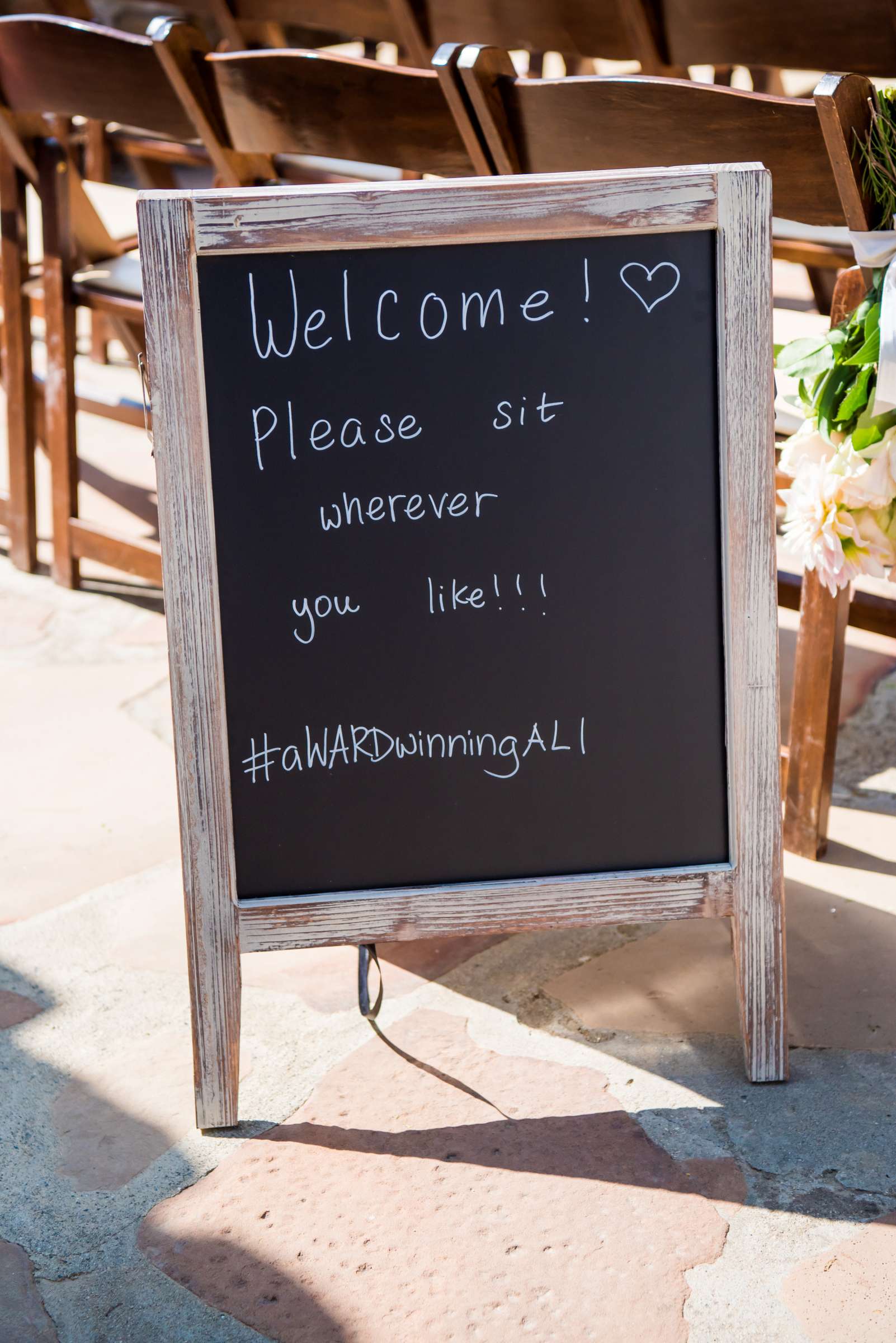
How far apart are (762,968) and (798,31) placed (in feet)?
5.68

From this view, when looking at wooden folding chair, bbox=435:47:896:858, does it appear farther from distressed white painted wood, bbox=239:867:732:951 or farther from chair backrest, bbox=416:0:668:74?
chair backrest, bbox=416:0:668:74

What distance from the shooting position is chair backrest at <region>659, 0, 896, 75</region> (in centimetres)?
226

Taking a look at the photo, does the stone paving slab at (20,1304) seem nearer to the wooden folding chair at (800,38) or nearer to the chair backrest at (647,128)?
the chair backrest at (647,128)

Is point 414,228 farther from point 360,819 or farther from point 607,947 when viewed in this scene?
point 607,947

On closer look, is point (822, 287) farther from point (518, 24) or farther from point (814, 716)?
point (814, 716)

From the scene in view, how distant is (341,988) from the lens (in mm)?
1741

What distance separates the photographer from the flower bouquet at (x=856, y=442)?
1.58m

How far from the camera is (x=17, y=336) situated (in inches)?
111

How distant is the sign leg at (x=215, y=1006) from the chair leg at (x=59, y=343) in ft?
5.39

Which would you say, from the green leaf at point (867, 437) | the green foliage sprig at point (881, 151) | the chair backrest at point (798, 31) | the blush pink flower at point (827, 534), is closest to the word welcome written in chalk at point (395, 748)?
the blush pink flower at point (827, 534)

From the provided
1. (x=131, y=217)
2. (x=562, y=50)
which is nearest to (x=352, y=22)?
(x=562, y=50)

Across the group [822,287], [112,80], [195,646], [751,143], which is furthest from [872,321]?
[822,287]

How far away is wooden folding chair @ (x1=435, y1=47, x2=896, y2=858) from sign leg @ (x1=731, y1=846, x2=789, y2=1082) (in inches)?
19.3

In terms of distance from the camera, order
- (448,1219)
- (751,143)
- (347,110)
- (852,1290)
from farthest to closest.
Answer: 1. (347,110)
2. (751,143)
3. (448,1219)
4. (852,1290)
